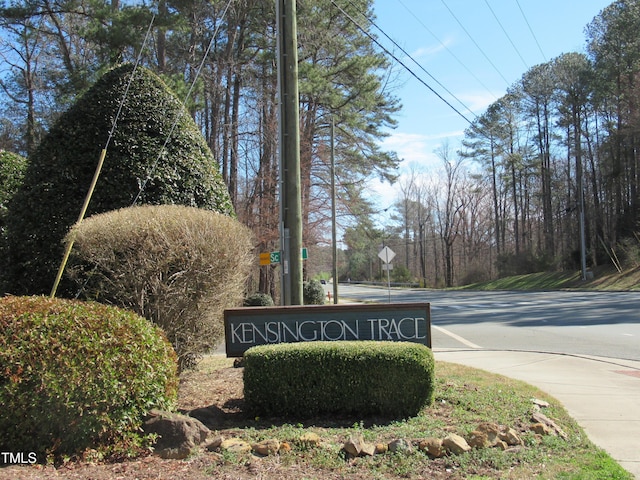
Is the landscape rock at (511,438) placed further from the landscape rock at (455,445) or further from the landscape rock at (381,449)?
the landscape rock at (381,449)

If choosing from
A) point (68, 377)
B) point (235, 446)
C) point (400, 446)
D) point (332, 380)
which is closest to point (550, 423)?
point (400, 446)

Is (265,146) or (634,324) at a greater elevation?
(265,146)

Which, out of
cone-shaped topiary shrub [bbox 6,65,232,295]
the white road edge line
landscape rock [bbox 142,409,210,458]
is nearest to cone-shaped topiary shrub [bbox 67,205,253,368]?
cone-shaped topiary shrub [bbox 6,65,232,295]

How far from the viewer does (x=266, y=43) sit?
77.7 feet

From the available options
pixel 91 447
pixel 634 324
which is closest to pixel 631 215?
pixel 634 324

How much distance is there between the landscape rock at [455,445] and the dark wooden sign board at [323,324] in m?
1.78

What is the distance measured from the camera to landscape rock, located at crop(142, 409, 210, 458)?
4113 millimetres

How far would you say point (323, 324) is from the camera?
20.0 feet

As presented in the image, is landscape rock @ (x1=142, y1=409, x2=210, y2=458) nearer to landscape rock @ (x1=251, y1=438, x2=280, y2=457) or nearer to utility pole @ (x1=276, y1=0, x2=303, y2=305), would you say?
landscape rock @ (x1=251, y1=438, x2=280, y2=457)

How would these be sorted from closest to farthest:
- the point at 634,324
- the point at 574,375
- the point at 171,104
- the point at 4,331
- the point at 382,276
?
the point at 4,331 → the point at 171,104 → the point at 574,375 → the point at 634,324 → the point at 382,276

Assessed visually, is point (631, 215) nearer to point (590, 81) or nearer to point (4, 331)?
point (590, 81)

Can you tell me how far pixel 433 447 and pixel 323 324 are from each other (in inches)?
85.4

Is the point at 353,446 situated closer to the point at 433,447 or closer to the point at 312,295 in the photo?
the point at 433,447

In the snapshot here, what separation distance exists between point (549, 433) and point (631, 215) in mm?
43028
